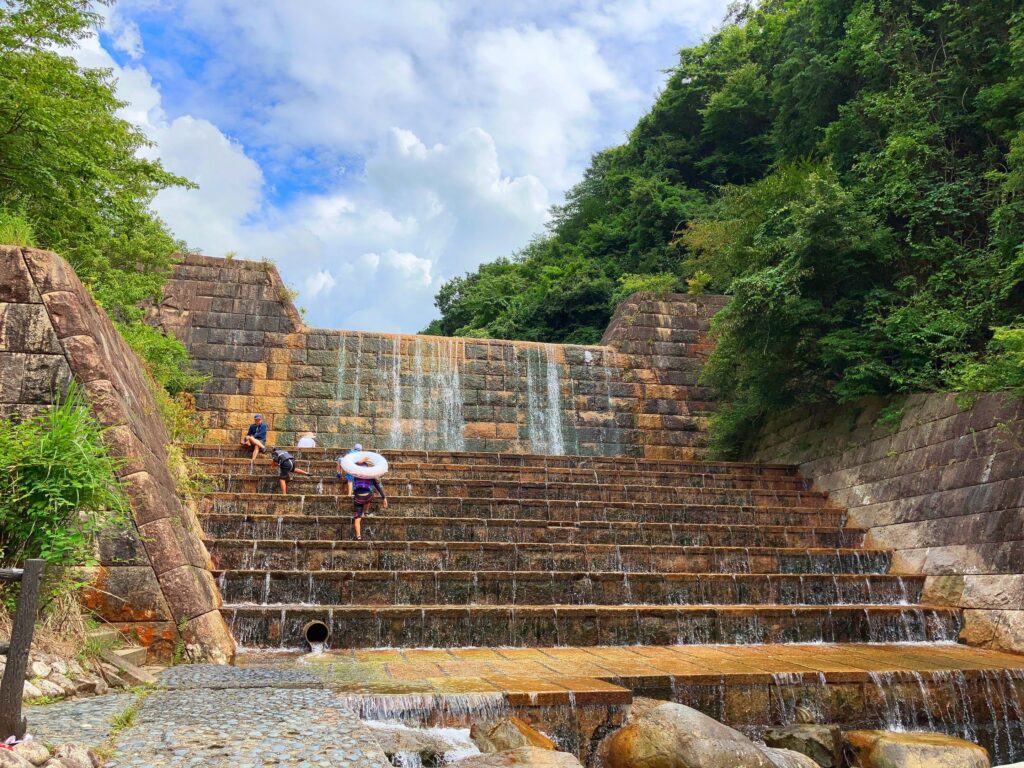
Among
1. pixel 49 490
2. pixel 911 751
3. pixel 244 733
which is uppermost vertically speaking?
pixel 49 490

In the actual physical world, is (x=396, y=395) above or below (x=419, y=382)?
below

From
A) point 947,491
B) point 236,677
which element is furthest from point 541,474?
point 236,677

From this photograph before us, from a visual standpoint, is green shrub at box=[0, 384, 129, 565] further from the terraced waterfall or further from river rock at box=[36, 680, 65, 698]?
the terraced waterfall

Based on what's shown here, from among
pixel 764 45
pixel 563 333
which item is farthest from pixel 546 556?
pixel 764 45

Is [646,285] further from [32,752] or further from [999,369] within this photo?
[32,752]

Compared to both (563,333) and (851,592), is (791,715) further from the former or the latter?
(563,333)

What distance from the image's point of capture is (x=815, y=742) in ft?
15.9

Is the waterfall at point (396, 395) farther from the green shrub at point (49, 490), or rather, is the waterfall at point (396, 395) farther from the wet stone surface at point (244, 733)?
the wet stone surface at point (244, 733)

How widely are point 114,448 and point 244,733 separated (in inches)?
132

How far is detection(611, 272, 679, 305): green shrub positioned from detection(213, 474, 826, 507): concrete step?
6.76m

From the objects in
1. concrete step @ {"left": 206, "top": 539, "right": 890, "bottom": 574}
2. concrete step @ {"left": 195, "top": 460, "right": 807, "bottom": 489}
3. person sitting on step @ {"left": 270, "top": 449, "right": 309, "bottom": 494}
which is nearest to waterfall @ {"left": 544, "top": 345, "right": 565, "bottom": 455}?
concrete step @ {"left": 195, "top": 460, "right": 807, "bottom": 489}

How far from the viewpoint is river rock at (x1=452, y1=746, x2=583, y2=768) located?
3.48 metres

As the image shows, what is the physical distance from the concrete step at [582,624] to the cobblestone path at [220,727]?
5.87ft

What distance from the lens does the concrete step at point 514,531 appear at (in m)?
8.13
